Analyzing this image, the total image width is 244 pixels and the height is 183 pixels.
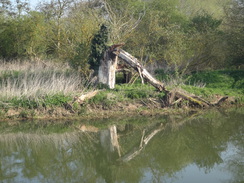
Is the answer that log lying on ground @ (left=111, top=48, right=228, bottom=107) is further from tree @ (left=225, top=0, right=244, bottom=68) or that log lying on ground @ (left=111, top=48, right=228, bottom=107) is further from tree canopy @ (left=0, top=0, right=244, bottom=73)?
tree @ (left=225, top=0, right=244, bottom=68)

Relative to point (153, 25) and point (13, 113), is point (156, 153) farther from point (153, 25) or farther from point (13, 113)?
point (153, 25)

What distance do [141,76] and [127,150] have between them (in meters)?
6.09

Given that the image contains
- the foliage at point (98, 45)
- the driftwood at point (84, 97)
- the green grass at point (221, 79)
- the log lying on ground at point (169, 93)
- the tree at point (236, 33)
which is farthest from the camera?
the tree at point (236, 33)

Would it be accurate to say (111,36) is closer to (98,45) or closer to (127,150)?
(98,45)

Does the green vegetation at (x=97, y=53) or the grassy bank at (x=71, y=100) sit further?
the green vegetation at (x=97, y=53)

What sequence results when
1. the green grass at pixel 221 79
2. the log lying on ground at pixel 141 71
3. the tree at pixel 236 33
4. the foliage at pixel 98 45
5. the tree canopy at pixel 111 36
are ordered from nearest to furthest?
the log lying on ground at pixel 141 71 < the foliage at pixel 98 45 < the tree canopy at pixel 111 36 < the green grass at pixel 221 79 < the tree at pixel 236 33

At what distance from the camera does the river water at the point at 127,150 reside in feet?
23.0

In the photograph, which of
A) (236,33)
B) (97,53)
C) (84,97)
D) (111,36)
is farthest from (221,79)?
(84,97)

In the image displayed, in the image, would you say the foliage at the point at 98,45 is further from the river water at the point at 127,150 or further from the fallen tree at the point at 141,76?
the river water at the point at 127,150

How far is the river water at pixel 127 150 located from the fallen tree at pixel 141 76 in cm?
118

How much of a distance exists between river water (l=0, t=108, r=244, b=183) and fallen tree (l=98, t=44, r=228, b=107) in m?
1.18

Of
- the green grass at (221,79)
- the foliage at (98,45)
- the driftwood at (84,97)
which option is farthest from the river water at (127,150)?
the green grass at (221,79)

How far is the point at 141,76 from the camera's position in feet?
47.6

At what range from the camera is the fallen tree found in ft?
45.5
